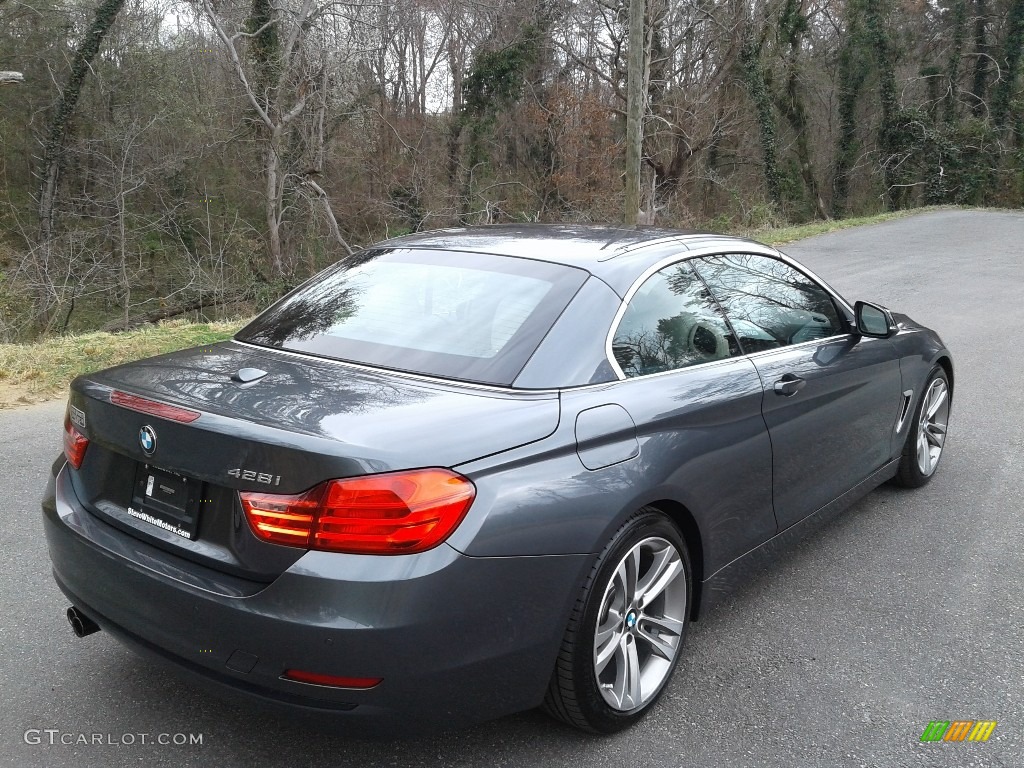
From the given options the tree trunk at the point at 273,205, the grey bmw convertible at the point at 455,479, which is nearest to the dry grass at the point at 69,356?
the grey bmw convertible at the point at 455,479

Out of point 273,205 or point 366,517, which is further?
point 273,205

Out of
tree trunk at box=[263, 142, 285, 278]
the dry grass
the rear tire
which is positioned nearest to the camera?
→ the rear tire

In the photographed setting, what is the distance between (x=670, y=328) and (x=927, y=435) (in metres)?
2.57

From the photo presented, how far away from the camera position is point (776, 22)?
31688 mm

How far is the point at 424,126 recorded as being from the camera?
29672mm

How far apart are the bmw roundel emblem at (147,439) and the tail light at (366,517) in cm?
49

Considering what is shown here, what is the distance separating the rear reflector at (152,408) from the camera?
2.44 metres

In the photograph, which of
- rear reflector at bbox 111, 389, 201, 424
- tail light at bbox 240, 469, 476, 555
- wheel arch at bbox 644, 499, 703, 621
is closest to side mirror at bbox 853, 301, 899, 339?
wheel arch at bbox 644, 499, 703, 621

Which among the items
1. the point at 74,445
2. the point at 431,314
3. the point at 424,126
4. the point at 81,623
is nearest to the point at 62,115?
the point at 424,126

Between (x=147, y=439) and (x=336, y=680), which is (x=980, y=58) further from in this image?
(x=336, y=680)

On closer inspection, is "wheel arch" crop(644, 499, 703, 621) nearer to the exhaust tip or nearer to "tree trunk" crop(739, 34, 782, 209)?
the exhaust tip

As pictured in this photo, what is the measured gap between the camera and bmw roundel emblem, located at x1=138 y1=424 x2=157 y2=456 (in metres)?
2.49

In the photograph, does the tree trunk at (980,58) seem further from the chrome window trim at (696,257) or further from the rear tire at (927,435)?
the chrome window trim at (696,257)

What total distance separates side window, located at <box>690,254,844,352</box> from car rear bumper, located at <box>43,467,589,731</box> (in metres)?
1.56
